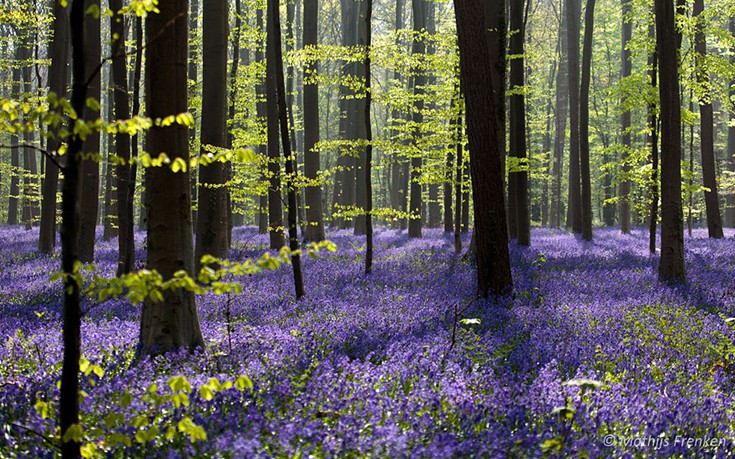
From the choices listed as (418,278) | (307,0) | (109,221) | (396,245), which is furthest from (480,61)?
(109,221)

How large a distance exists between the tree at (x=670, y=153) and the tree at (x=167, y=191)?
28.4 feet

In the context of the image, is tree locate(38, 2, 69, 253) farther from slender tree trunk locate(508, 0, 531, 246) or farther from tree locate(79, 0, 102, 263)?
slender tree trunk locate(508, 0, 531, 246)

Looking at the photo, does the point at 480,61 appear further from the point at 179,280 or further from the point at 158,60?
the point at 179,280

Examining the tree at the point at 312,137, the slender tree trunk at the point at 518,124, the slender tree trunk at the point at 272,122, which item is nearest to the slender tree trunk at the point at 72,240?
the slender tree trunk at the point at 272,122

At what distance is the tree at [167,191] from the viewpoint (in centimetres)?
548

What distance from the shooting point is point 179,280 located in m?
2.67

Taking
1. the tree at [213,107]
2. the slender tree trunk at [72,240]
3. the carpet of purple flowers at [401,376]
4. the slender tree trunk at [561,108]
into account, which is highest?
the slender tree trunk at [561,108]

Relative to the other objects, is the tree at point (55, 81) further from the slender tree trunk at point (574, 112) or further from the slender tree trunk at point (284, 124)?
the slender tree trunk at point (574, 112)

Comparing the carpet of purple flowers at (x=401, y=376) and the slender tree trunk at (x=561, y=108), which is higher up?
the slender tree trunk at (x=561, y=108)

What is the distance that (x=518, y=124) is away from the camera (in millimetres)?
16844

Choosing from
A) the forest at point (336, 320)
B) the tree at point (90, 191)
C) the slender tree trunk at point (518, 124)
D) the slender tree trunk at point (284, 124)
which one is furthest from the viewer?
the slender tree trunk at point (518, 124)

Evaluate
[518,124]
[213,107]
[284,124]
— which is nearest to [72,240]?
[284,124]

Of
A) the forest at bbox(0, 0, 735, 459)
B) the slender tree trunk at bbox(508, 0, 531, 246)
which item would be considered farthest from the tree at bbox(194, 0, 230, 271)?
the slender tree trunk at bbox(508, 0, 531, 246)

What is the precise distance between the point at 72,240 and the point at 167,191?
108 inches
